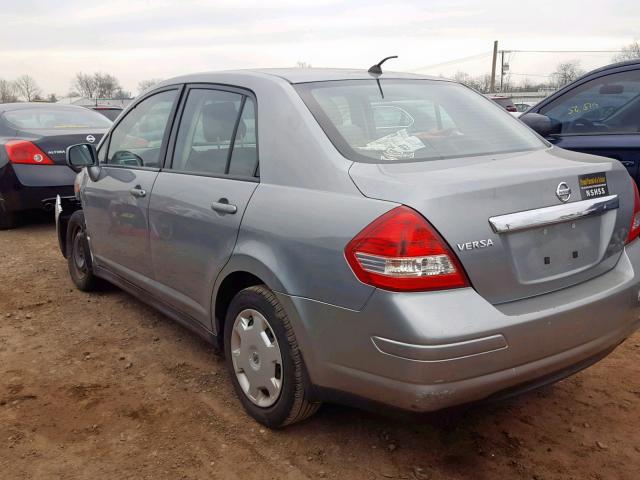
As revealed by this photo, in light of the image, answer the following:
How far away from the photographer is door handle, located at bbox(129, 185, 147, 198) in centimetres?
350

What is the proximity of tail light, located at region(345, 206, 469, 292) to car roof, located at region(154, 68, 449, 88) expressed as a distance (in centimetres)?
113

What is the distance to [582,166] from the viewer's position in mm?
2520

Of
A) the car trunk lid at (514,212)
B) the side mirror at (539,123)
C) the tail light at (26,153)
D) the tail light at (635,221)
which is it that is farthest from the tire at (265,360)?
the tail light at (26,153)

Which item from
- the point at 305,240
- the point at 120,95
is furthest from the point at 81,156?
the point at 120,95

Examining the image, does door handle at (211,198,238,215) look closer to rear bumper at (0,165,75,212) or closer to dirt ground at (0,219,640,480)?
dirt ground at (0,219,640,480)

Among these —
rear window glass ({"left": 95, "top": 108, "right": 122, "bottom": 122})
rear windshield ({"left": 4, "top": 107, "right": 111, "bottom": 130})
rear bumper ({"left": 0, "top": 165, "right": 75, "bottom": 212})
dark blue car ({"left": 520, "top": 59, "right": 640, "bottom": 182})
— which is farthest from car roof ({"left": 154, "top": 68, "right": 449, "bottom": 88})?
rear window glass ({"left": 95, "top": 108, "right": 122, "bottom": 122})

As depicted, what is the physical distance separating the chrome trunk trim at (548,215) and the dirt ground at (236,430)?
766mm

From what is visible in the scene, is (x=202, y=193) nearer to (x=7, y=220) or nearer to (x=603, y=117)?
(x=603, y=117)

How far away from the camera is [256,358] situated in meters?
2.78

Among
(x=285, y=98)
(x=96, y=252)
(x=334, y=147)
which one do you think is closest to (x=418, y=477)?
(x=334, y=147)

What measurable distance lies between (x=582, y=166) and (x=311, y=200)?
1.13 m

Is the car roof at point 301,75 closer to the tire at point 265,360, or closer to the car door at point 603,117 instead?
the tire at point 265,360

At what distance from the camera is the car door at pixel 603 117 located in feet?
13.7

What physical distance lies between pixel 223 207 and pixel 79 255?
2.57m
